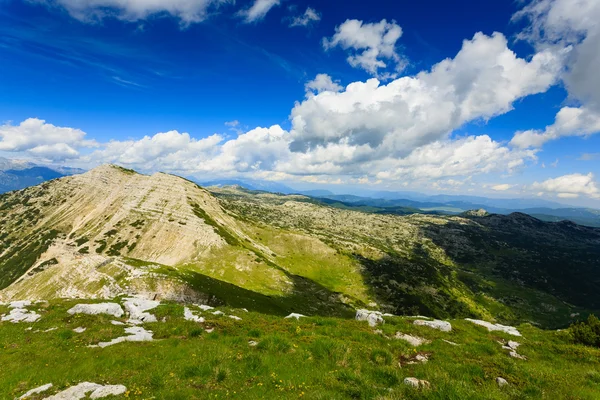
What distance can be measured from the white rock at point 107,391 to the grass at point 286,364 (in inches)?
18.7

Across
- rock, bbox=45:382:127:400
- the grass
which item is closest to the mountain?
the grass

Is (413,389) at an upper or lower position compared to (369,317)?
upper

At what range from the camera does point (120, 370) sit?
15.4 m

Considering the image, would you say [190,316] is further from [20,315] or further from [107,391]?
[20,315]

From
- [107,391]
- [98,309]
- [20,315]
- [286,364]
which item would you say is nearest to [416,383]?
[286,364]

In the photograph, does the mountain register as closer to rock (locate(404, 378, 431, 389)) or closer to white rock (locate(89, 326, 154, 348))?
white rock (locate(89, 326, 154, 348))

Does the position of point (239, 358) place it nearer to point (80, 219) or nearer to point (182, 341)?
point (182, 341)

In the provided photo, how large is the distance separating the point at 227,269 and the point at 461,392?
12409 cm

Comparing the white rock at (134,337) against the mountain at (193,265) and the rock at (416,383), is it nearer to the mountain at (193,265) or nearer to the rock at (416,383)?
the rock at (416,383)

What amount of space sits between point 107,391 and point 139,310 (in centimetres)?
1828

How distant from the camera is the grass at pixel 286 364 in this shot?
40.1ft

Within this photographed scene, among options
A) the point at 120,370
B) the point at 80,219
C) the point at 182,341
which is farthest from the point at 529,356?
the point at 80,219

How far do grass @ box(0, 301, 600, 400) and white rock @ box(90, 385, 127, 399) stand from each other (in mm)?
476

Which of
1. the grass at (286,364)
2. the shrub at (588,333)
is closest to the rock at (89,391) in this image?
the grass at (286,364)
